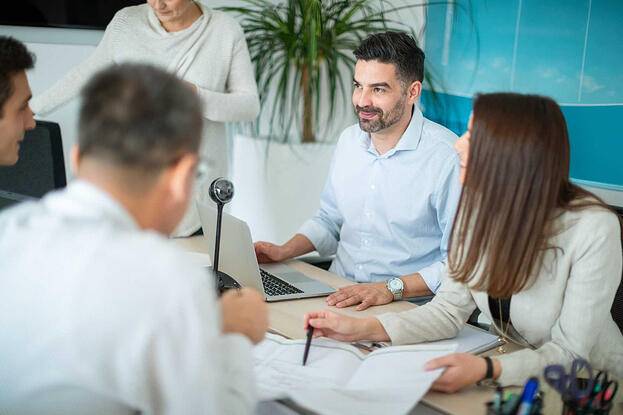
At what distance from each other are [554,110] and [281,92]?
2426mm

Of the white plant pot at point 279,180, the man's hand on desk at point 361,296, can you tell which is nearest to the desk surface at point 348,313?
the man's hand on desk at point 361,296

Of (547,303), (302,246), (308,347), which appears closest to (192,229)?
(302,246)

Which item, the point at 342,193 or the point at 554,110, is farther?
the point at 342,193

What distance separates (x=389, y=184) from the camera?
2273 millimetres

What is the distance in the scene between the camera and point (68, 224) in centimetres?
95

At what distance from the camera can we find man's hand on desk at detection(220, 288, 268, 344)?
116 cm

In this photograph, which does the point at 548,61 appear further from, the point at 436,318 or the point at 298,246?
the point at 436,318

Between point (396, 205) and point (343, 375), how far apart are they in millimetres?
943

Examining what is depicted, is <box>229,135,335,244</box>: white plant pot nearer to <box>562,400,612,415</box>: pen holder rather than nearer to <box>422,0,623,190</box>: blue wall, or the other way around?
<box>422,0,623,190</box>: blue wall

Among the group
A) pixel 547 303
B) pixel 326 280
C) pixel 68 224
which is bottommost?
pixel 326 280

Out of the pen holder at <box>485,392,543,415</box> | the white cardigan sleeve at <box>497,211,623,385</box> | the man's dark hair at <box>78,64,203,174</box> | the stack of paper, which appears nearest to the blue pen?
the pen holder at <box>485,392,543,415</box>

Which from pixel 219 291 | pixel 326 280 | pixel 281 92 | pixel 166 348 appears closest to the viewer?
pixel 166 348

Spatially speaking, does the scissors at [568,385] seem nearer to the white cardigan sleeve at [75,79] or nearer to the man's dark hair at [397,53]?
the man's dark hair at [397,53]

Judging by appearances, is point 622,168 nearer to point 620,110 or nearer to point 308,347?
point 620,110
